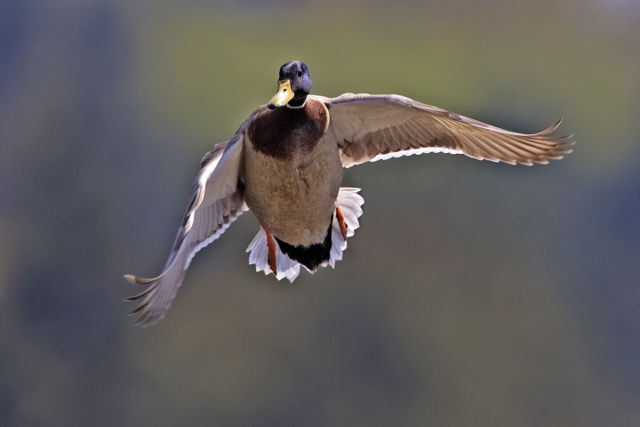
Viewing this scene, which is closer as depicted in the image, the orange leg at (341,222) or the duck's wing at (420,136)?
the duck's wing at (420,136)

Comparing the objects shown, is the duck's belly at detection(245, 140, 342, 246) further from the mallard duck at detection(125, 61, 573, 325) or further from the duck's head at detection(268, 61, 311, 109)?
the duck's head at detection(268, 61, 311, 109)

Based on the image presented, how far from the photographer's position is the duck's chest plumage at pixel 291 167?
4.21 meters

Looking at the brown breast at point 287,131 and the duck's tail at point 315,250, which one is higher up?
the brown breast at point 287,131

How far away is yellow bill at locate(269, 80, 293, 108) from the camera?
3.95 meters

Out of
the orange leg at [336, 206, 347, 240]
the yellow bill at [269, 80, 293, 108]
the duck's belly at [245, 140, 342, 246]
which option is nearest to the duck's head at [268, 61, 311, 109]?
the yellow bill at [269, 80, 293, 108]

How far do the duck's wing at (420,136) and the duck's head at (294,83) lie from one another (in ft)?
0.69

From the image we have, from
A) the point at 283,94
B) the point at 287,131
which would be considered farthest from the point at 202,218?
the point at 283,94

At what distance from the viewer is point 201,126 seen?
325 inches

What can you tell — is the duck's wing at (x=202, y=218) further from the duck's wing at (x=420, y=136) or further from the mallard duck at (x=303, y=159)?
the duck's wing at (x=420, y=136)

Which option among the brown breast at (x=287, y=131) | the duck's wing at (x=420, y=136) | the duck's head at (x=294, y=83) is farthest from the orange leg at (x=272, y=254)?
the duck's head at (x=294, y=83)

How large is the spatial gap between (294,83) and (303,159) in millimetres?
277

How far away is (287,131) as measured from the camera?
4.19 meters

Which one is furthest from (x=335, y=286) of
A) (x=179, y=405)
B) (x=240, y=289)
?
(x=179, y=405)

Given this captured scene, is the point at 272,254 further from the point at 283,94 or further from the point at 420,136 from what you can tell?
the point at 283,94
